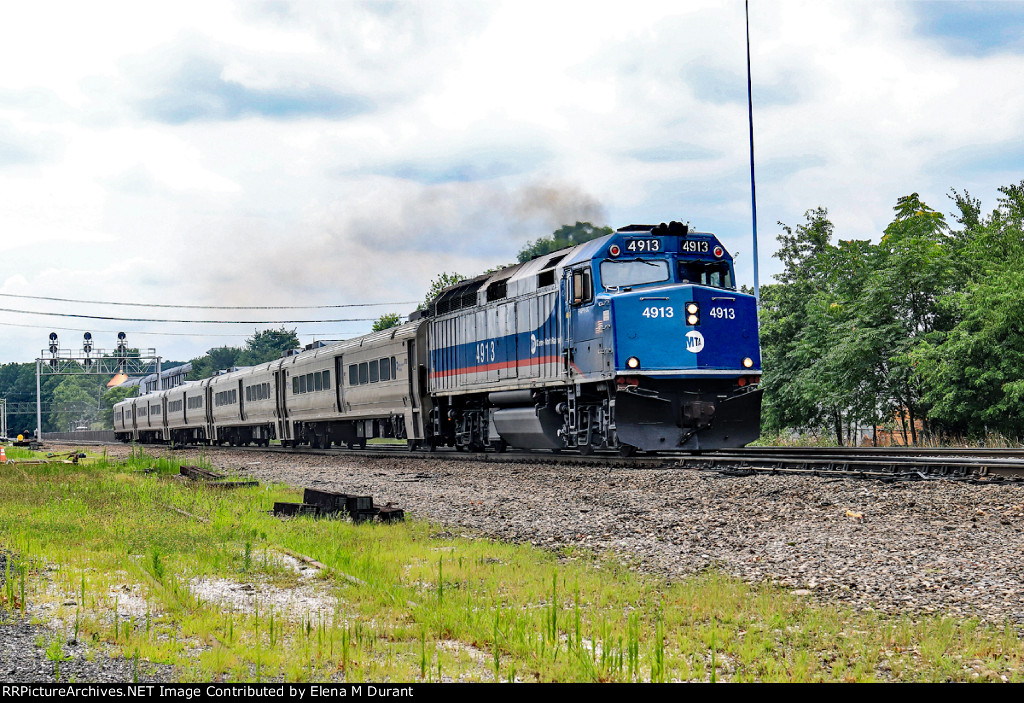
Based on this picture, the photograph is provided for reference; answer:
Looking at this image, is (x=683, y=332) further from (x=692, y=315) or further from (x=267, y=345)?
(x=267, y=345)

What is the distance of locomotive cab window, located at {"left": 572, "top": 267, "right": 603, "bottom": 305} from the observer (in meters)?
16.8

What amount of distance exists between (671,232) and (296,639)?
43.8 ft

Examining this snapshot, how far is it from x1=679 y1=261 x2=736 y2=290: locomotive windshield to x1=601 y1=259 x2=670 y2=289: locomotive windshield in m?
0.35

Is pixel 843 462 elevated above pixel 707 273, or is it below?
below

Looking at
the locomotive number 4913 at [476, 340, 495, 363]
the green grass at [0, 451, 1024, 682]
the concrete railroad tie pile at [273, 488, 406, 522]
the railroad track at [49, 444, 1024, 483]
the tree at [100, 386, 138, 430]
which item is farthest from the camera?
the tree at [100, 386, 138, 430]

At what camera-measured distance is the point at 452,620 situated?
5328 mm

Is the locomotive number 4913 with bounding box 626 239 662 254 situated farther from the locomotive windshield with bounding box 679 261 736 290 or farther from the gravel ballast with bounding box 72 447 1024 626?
the gravel ballast with bounding box 72 447 1024 626

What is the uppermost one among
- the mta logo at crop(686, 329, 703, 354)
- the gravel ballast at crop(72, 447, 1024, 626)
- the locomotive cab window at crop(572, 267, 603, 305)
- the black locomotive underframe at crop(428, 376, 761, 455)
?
the locomotive cab window at crop(572, 267, 603, 305)

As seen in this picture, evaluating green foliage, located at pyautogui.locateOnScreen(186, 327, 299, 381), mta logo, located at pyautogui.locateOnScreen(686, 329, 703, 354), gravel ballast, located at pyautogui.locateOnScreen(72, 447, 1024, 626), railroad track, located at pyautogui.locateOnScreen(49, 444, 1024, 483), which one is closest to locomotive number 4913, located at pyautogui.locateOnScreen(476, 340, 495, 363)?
railroad track, located at pyautogui.locateOnScreen(49, 444, 1024, 483)

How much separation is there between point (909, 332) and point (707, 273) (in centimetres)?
1173

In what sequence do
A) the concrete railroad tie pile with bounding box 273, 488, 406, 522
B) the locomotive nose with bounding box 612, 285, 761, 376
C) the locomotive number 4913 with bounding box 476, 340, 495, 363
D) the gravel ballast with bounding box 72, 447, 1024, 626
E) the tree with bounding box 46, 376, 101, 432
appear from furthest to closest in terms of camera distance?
1. the tree with bounding box 46, 376, 101, 432
2. the locomotive number 4913 with bounding box 476, 340, 495, 363
3. the locomotive nose with bounding box 612, 285, 761, 376
4. the concrete railroad tie pile with bounding box 273, 488, 406, 522
5. the gravel ballast with bounding box 72, 447, 1024, 626

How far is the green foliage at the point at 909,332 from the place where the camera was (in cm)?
2166

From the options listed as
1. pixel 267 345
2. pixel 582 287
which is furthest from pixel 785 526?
pixel 267 345

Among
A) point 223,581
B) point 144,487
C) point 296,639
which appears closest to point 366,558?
point 223,581
